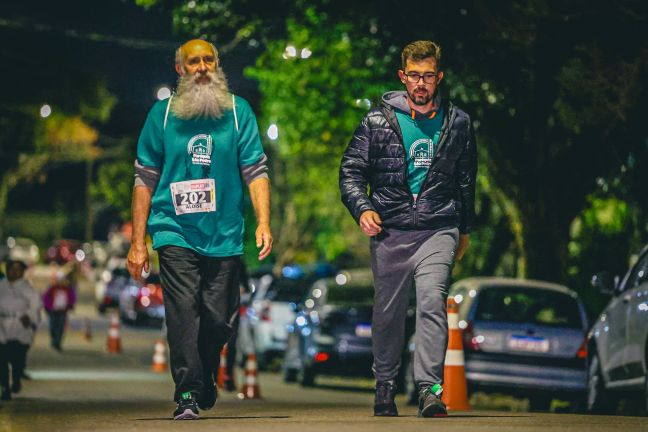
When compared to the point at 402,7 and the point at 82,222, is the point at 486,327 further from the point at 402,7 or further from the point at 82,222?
the point at 82,222

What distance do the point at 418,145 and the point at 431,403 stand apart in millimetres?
1520

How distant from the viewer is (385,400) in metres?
9.92

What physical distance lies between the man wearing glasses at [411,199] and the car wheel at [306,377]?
12.6 meters

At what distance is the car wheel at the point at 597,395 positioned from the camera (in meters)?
15.9

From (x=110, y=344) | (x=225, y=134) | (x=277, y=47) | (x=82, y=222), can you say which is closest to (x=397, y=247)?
(x=225, y=134)

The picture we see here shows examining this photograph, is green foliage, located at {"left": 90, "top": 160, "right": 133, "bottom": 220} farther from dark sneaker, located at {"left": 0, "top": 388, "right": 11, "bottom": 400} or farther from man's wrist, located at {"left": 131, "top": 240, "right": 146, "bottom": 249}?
man's wrist, located at {"left": 131, "top": 240, "right": 146, "bottom": 249}

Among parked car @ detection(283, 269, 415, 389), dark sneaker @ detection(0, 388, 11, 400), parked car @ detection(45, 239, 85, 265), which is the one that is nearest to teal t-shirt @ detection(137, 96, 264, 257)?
dark sneaker @ detection(0, 388, 11, 400)

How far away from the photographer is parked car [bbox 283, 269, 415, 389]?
22109 mm

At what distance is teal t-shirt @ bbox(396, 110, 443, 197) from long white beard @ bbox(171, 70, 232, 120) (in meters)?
1.06

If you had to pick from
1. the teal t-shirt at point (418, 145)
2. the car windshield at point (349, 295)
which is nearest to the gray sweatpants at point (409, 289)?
the teal t-shirt at point (418, 145)

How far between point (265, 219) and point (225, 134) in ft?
1.83

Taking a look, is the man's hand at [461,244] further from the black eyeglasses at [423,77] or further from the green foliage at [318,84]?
the green foliage at [318,84]

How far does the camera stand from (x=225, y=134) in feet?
32.1

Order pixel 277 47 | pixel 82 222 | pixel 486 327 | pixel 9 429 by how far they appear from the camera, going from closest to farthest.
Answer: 1. pixel 9 429
2. pixel 486 327
3. pixel 277 47
4. pixel 82 222
